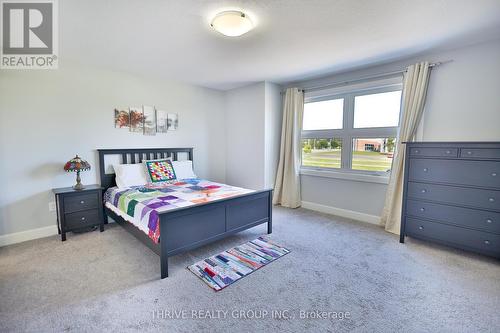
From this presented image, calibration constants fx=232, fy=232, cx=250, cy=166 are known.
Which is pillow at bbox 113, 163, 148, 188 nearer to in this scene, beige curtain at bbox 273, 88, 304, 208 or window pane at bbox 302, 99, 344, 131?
beige curtain at bbox 273, 88, 304, 208

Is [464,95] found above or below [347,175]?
above

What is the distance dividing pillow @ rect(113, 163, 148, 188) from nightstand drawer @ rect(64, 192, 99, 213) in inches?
14.6

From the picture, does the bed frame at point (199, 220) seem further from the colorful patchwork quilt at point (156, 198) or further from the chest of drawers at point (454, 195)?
the chest of drawers at point (454, 195)

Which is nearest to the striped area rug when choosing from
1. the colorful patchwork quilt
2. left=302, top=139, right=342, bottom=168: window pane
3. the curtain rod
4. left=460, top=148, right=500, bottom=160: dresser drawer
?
the colorful patchwork quilt

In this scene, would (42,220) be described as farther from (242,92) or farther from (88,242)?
(242,92)

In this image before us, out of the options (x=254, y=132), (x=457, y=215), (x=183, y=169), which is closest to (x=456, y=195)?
(x=457, y=215)

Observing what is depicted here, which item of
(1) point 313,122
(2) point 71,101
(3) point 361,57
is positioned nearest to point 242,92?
(1) point 313,122

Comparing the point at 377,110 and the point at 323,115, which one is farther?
the point at 323,115

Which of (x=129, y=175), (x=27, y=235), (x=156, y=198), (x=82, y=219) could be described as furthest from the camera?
(x=129, y=175)

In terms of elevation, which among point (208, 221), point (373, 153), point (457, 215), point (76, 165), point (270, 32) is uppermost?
point (270, 32)

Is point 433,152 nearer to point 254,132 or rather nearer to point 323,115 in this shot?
point 323,115

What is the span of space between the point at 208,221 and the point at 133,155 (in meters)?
2.16

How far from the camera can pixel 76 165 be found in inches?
121

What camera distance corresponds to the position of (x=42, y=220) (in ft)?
10.2
